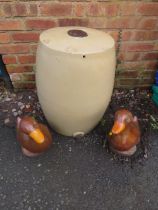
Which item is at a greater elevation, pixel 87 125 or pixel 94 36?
pixel 94 36

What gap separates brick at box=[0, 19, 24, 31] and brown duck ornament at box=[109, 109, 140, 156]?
83 cm

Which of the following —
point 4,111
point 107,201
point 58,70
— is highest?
point 58,70

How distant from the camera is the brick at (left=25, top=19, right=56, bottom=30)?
146 centimetres

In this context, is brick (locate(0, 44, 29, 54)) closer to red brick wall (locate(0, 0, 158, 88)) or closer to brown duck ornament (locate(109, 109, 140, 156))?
red brick wall (locate(0, 0, 158, 88))

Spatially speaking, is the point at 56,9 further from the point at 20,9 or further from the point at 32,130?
the point at 32,130

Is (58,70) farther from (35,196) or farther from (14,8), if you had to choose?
(35,196)

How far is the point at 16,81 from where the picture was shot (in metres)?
1.81

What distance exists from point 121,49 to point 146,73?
33 cm

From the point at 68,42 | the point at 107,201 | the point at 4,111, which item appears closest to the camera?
the point at 68,42

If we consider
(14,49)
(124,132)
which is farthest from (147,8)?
(14,49)

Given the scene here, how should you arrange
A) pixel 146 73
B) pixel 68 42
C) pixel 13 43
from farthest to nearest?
pixel 146 73, pixel 13 43, pixel 68 42

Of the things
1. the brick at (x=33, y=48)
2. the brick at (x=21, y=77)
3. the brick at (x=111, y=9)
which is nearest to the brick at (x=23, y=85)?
the brick at (x=21, y=77)

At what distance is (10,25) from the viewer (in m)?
→ 1.47

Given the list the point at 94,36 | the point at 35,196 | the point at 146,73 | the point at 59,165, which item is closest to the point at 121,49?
the point at 146,73
